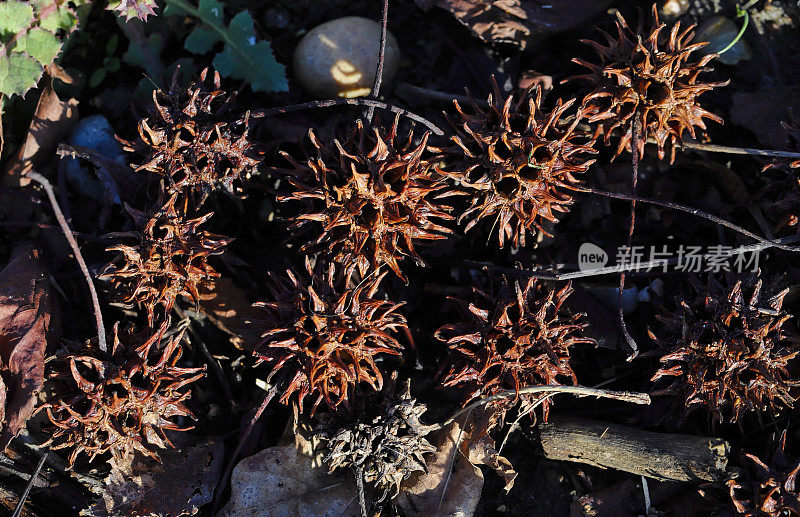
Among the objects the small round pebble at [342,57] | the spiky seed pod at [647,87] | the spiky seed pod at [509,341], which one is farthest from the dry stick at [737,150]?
the small round pebble at [342,57]

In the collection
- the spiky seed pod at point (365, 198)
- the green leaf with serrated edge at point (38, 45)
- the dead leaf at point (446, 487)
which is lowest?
the dead leaf at point (446, 487)

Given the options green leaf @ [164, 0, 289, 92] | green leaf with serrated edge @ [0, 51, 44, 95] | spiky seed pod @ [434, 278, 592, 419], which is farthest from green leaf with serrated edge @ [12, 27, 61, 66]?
spiky seed pod @ [434, 278, 592, 419]

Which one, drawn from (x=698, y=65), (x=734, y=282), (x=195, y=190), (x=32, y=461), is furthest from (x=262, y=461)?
(x=698, y=65)

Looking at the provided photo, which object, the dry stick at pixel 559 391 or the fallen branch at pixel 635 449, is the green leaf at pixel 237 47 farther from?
the fallen branch at pixel 635 449

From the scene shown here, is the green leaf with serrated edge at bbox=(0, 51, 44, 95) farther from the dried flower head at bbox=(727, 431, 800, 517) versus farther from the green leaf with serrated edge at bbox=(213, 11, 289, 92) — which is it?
the dried flower head at bbox=(727, 431, 800, 517)

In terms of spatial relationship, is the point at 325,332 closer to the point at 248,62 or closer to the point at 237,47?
the point at 248,62

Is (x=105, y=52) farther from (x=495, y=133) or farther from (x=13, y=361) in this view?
(x=495, y=133)

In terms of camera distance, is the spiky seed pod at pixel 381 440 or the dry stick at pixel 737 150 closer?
the spiky seed pod at pixel 381 440
